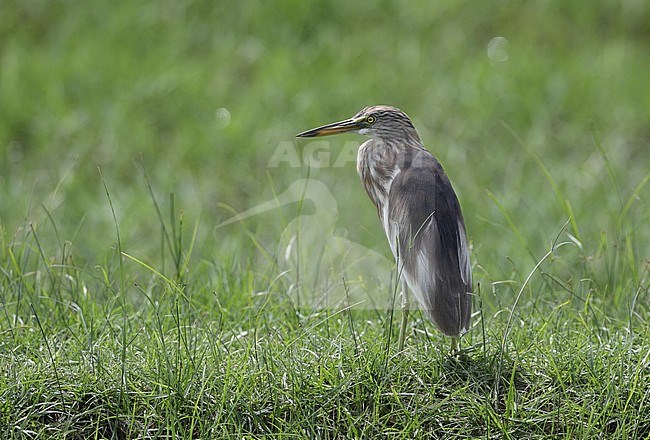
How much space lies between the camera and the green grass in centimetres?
325

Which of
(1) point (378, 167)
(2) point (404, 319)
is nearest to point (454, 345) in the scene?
(2) point (404, 319)

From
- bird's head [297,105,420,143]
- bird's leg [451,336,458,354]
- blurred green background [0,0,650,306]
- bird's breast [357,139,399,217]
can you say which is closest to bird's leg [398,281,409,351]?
bird's leg [451,336,458,354]

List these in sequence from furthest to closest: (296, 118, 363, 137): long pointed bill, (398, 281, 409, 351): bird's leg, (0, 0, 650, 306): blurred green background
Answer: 1. (0, 0, 650, 306): blurred green background
2. (296, 118, 363, 137): long pointed bill
3. (398, 281, 409, 351): bird's leg

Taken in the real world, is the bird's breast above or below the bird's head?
below

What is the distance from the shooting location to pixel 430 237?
3.35 meters

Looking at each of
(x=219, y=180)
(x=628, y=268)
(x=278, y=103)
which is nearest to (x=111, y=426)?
(x=628, y=268)

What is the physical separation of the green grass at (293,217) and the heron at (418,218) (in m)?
0.21

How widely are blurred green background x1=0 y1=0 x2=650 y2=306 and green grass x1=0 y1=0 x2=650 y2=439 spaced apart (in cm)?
2

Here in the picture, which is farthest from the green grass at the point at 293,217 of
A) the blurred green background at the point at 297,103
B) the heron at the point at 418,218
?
the heron at the point at 418,218

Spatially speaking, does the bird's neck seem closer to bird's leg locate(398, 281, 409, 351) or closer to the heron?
the heron

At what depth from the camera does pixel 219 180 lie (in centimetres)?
710

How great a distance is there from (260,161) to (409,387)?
4.10 meters

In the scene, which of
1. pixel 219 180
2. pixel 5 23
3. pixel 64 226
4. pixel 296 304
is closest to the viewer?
pixel 296 304

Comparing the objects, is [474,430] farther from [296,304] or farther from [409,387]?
[296,304]
